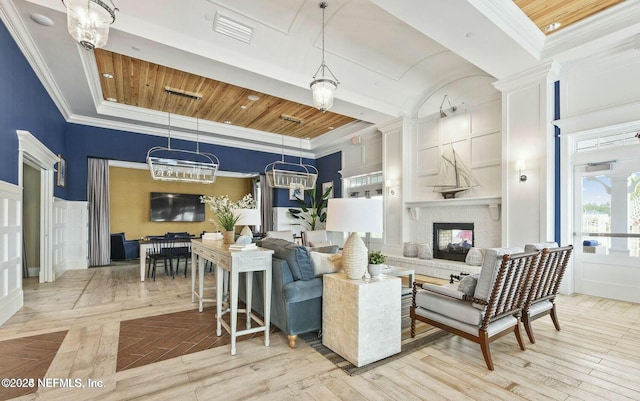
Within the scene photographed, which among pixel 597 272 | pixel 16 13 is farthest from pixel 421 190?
pixel 16 13

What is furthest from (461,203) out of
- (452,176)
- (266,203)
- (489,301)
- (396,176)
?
(266,203)

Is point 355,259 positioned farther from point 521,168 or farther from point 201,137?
point 201,137

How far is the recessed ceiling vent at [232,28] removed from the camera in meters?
3.90

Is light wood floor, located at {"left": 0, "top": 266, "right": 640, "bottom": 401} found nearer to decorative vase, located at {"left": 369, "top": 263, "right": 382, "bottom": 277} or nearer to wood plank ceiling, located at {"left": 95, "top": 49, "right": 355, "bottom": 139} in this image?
decorative vase, located at {"left": 369, "top": 263, "right": 382, "bottom": 277}

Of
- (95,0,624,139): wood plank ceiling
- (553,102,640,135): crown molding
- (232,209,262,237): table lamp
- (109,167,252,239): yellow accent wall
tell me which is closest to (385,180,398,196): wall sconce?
(95,0,624,139): wood plank ceiling

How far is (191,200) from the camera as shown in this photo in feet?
35.3

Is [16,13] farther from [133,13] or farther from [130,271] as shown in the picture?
[130,271]

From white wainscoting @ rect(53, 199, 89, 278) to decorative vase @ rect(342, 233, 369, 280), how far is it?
6.84 meters

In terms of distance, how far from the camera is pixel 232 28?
13.2 feet

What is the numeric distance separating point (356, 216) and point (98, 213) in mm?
7788

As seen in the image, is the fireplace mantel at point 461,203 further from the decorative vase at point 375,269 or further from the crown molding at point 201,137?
the crown molding at point 201,137

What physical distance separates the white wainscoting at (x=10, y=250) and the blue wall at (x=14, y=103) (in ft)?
0.72

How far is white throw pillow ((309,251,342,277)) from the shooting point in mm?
3133

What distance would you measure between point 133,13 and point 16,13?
1.21 metres
